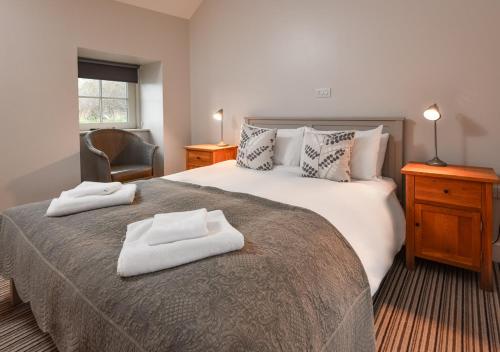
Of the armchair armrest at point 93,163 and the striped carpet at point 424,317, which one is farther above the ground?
the armchair armrest at point 93,163

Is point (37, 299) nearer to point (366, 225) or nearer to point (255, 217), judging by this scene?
point (255, 217)

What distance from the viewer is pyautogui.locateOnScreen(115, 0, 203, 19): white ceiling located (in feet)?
12.6

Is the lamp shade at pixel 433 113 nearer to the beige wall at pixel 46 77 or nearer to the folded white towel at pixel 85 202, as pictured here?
the folded white towel at pixel 85 202

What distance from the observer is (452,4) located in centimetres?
247

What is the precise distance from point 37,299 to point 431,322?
78.2 inches

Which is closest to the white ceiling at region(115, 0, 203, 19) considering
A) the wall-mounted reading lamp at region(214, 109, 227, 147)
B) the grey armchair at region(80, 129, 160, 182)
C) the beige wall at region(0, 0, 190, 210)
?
the beige wall at region(0, 0, 190, 210)

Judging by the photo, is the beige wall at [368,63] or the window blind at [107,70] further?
Result: the window blind at [107,70]

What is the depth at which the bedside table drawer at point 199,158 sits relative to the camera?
376 centimetres

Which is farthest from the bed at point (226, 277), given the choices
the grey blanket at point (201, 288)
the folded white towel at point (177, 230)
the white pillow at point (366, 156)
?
the white pillow at point (366, 156)

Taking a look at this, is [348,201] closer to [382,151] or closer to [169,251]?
[382,151]

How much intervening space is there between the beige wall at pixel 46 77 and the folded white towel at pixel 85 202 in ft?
5.69

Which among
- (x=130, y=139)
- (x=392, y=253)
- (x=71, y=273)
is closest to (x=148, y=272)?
(x=71, y=273)

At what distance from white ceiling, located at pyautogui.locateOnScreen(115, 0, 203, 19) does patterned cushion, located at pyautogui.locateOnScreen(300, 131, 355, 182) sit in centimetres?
264

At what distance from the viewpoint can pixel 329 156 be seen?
2.53 m
